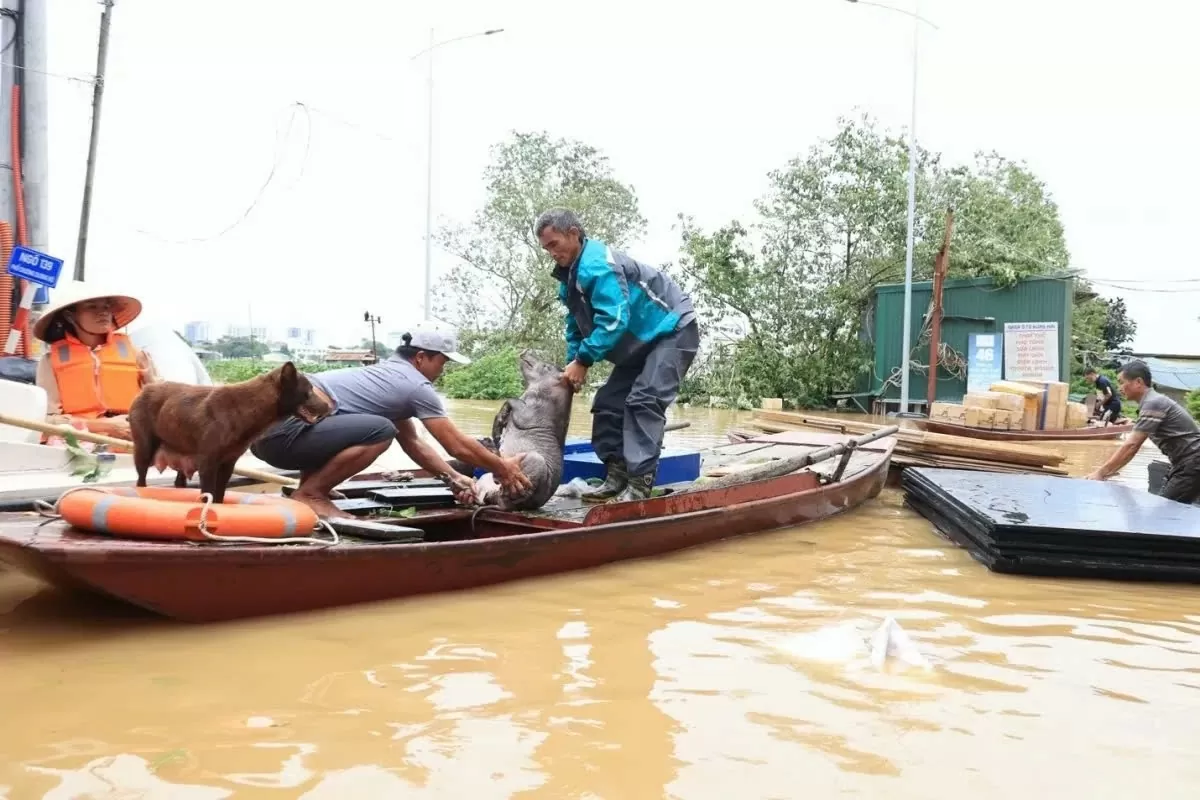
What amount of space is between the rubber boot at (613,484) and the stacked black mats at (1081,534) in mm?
2177

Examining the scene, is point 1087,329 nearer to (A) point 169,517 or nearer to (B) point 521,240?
(B) point 521,240

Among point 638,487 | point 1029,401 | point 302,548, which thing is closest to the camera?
point 302,548

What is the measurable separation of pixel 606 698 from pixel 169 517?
1.79 m

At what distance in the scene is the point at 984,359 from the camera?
21.7 m

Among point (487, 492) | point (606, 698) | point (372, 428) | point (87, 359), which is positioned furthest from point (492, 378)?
point (606, 698)

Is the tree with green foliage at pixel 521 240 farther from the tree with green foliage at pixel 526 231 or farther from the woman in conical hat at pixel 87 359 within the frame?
the woman in conical hat at pixel 87 359

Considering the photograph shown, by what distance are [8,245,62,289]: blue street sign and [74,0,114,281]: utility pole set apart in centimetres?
622

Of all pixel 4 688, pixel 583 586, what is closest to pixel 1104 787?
pixel 583 586

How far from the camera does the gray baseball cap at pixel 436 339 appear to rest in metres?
4.71

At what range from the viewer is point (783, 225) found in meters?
24.6

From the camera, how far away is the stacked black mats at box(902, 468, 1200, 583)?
5207mm

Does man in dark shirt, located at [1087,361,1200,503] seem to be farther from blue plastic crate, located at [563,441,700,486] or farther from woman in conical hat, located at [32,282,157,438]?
woman in conical hat, located at [32,282,157,438]

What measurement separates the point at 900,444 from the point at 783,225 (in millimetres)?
16161

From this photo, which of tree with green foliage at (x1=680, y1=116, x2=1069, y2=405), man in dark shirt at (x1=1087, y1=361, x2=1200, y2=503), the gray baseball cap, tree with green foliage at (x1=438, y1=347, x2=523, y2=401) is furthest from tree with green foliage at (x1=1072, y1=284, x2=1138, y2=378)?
the gray baseball cap
